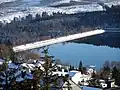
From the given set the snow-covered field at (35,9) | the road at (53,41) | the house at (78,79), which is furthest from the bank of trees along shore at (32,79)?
the snow-covered field at (35,9)

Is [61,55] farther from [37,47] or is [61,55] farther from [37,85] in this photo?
[37,85]

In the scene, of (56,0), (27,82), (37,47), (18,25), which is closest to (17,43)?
(37,47)

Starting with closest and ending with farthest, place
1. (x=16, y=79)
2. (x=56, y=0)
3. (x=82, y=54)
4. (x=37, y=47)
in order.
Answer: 1. (x=16, y=79)
2. (x=82, y=54)
3. (x=37, y=47)
4. (x=56, y=0)

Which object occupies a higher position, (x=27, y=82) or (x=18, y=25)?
(x=27, y=82)

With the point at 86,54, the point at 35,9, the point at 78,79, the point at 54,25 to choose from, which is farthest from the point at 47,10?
the point at 78,79

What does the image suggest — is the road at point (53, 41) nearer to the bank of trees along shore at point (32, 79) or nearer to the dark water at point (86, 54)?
the dark water at point (86, 54)

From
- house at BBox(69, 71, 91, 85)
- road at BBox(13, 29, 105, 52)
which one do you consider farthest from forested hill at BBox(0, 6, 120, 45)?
house at BBox(69, 71, 91, 85)
